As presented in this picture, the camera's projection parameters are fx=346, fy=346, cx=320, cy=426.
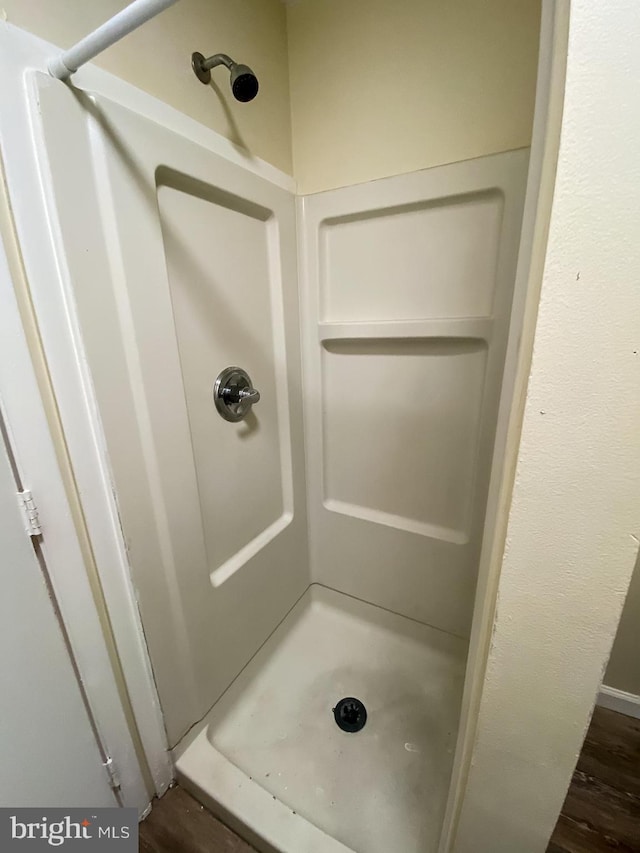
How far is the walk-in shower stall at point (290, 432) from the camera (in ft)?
2.20

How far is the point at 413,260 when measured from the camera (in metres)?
1.00

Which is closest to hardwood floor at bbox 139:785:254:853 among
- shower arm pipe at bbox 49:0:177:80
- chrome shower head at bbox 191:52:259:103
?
shower arm pipe at bbox 49:0:177:80

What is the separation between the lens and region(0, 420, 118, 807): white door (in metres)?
0.58

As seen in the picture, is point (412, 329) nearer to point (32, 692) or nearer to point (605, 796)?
point (32, 692)

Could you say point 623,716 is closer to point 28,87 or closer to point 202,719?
point 202,719

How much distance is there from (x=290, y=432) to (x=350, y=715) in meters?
0.92

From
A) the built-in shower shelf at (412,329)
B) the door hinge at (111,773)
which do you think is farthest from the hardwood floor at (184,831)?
the built-in shower shelf at (412,329)

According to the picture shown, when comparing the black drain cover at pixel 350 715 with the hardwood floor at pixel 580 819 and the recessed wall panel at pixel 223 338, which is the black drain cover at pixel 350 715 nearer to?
the hardwood floor at pixel 580 819

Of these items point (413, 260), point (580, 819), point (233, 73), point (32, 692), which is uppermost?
point (233, 73)

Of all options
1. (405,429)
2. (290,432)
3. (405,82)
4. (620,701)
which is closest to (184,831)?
(290,432)

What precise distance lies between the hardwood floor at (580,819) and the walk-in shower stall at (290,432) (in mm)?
51

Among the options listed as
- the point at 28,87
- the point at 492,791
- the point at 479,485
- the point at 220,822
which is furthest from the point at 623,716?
the point at 28,87

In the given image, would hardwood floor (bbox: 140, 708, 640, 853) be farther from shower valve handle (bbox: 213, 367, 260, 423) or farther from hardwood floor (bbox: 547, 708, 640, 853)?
shower valve handle (bbox: 213, 367, 260, 423)

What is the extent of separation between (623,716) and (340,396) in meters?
1.38
